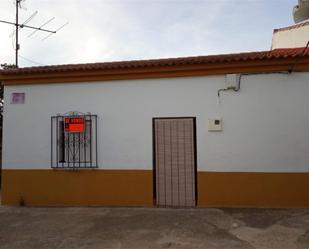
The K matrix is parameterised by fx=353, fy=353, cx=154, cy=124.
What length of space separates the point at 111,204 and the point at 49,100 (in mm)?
2887

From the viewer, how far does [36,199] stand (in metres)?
8.48

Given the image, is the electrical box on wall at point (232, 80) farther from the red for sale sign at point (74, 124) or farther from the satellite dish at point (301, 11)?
the red for sale sign at point (74, 124)

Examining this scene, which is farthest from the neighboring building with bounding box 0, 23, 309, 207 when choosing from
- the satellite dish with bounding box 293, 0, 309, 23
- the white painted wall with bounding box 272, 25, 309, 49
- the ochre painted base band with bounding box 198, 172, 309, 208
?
the white painted wall with bounding box 272, 25, 309, 49

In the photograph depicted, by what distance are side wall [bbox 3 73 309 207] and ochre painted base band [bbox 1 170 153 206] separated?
0.9 inches

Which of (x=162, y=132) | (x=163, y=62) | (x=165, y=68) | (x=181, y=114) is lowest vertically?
(x=162, y=132)

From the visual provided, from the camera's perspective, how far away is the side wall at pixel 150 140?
24.4 ft

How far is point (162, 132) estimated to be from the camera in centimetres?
794

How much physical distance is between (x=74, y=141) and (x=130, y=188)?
1.75 metres

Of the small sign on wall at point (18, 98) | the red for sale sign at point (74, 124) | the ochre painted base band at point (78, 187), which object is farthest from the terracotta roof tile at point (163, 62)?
the ochre painted base band at point (78, 187)

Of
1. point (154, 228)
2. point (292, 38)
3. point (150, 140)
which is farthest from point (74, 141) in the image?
point (292, 38)

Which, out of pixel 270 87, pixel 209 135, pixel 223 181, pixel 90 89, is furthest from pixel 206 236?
pixel 90 89

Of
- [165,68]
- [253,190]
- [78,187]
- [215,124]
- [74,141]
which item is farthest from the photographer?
[74,141]

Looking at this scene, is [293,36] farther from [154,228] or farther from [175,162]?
[154,228]

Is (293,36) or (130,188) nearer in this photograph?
(130,188)
